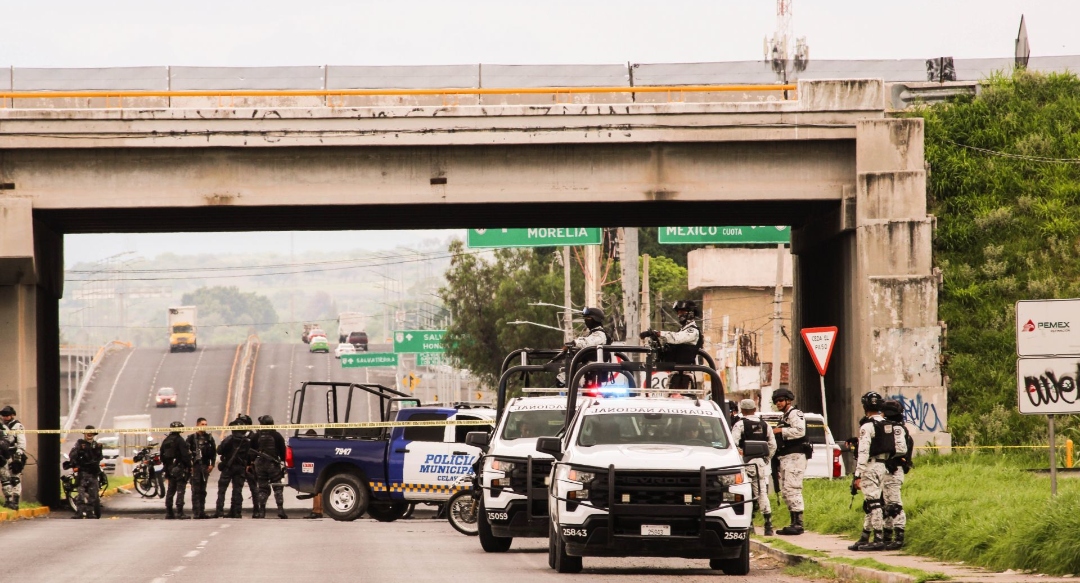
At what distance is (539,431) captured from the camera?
60.4ft

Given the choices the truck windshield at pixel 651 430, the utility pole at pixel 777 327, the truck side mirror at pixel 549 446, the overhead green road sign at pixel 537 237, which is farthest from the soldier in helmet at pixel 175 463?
the utility pole at pixel 777 327

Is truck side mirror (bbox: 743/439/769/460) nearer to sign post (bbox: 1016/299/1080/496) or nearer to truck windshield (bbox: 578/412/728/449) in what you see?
truck windshield (bbox: 578/412/728/449)

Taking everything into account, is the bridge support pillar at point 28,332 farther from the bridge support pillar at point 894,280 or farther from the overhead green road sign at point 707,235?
the bridge support pillar at point 894,280

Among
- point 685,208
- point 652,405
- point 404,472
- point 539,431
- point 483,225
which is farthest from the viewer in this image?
point 483,225

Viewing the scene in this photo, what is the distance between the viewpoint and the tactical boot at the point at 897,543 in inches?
638

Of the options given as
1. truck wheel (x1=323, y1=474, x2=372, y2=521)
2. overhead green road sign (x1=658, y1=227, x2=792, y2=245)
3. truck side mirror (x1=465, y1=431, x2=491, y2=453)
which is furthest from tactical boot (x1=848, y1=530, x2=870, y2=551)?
overhead green road sign (x1=658, y1=227, x2=792, y2=245)

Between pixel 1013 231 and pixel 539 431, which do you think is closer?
pixel 539 431

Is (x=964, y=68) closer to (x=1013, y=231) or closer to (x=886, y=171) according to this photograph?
(x=1013, y=231)

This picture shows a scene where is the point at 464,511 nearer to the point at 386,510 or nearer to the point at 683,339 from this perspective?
the point at 386,510

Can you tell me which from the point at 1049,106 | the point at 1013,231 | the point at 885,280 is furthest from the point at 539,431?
the point at 1049,106

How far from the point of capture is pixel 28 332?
102ft

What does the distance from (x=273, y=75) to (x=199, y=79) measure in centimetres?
157

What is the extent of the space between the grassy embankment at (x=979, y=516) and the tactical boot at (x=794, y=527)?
0.41 m

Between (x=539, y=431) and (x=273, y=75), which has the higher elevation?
(x=273, y=75)
